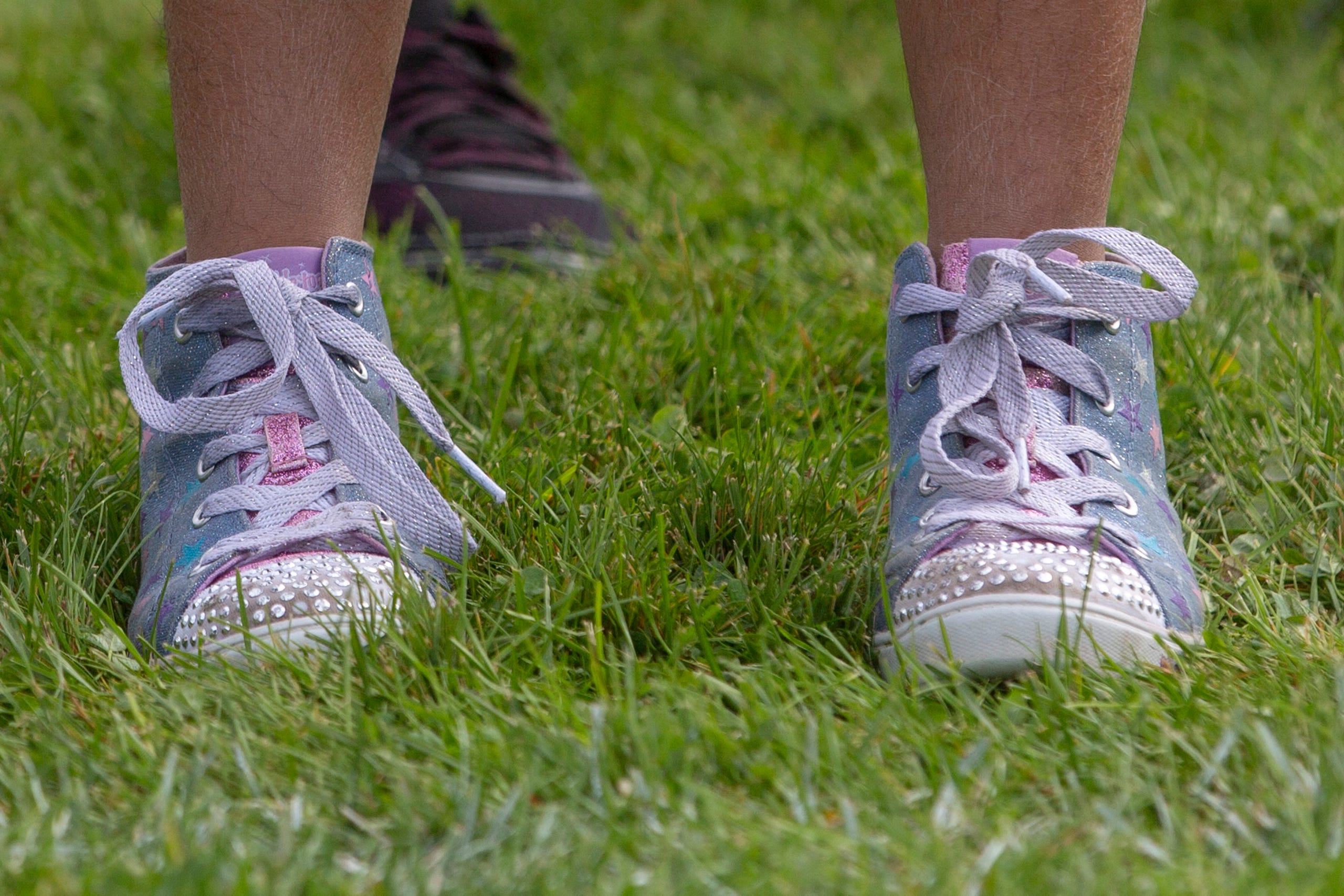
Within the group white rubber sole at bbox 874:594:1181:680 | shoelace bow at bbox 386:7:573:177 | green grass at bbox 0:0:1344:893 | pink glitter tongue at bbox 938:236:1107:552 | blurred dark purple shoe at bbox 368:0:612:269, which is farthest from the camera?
shoelace bow at bbox 386:7:573:177

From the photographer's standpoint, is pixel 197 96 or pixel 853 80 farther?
pixel 853 80

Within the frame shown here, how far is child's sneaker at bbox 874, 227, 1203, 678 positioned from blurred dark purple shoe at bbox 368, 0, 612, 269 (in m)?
1.16

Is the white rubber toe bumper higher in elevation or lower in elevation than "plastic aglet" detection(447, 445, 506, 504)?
lower

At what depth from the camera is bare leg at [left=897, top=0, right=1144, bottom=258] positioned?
1388 millimetres

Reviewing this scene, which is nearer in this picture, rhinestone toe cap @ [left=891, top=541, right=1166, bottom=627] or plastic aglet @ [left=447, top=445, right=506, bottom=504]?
rhinestone toe cap @ [left=891, top=541, right=1166, bottom=627]

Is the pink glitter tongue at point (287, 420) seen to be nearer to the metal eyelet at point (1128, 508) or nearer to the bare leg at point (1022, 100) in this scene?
the bare leg at point (1022, 100)

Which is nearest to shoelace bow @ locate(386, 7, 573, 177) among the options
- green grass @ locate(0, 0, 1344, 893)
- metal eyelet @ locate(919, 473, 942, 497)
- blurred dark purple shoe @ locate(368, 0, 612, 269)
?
blurred dark purple shoe @ locate(368, 0, 612, 269)

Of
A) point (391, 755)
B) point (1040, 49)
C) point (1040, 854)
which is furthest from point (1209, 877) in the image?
point (1040, 49)

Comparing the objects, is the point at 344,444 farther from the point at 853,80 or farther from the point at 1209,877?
the point at 853,80

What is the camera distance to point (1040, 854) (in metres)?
0.93

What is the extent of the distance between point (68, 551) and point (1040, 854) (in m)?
1.07

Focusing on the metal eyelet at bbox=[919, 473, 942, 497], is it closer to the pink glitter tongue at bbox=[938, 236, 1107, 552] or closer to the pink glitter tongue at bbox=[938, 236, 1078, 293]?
the pink glitter tongue at bbox=[938, 236, 1107, 552]

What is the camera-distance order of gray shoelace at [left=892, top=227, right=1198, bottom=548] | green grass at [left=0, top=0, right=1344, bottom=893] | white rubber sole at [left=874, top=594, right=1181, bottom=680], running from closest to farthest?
green grass at [left=0, top=0, right=1344, bottom=893] → white rubber sole at [left=874, top=594, right=1181, bottom=680] → gray shoelace at [left=892, top=227, right=1198, bottom=548]

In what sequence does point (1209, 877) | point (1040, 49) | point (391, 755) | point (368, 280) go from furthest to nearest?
1. point (368, 280)
2. point (1040, 49)
3. point (391, 755)
4. point (1209, 877)
